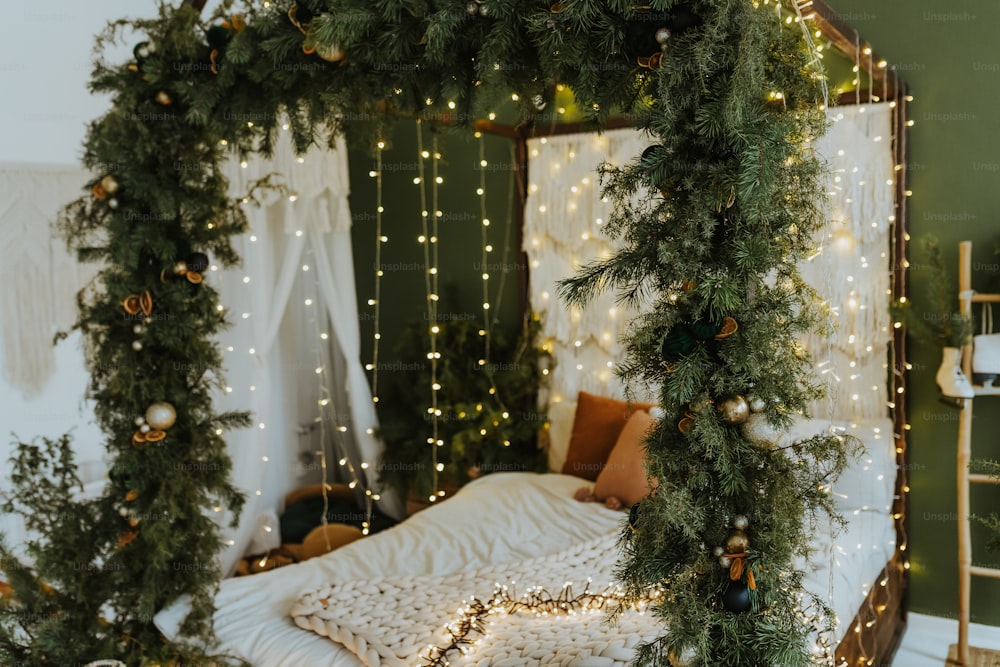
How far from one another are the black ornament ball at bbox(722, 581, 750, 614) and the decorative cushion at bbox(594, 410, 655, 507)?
1.85 metres

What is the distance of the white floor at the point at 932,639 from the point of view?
328cm

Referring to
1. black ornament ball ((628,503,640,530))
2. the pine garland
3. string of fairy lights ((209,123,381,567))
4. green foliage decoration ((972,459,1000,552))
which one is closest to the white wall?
string of fairy lights ((209,123,381,567))

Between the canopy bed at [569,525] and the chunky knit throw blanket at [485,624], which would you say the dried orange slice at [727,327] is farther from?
the chunky knit throw blanket at [485,624]

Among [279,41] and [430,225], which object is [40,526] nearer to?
[279,41]

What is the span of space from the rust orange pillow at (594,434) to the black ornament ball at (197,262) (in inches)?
80.5

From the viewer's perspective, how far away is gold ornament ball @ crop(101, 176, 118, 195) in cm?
245

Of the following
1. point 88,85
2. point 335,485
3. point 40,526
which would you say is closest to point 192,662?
point 40,526

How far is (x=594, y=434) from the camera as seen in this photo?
3904mm

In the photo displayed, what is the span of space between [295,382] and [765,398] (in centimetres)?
338

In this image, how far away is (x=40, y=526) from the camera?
2477 millimetres

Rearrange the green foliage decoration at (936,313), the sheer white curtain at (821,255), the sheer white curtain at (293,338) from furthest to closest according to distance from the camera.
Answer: the sheer white curtain at (293,338) → the sheer white curtain at (821,255) → the green foliage decoration at (936,313)

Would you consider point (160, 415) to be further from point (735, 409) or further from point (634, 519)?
point (735, 409)

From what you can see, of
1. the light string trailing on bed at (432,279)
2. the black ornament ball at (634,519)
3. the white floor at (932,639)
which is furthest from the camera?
the light string trailing on bed at (432,279)

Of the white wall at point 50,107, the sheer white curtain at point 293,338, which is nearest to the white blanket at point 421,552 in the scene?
the sheer white curtain at point 293,338
